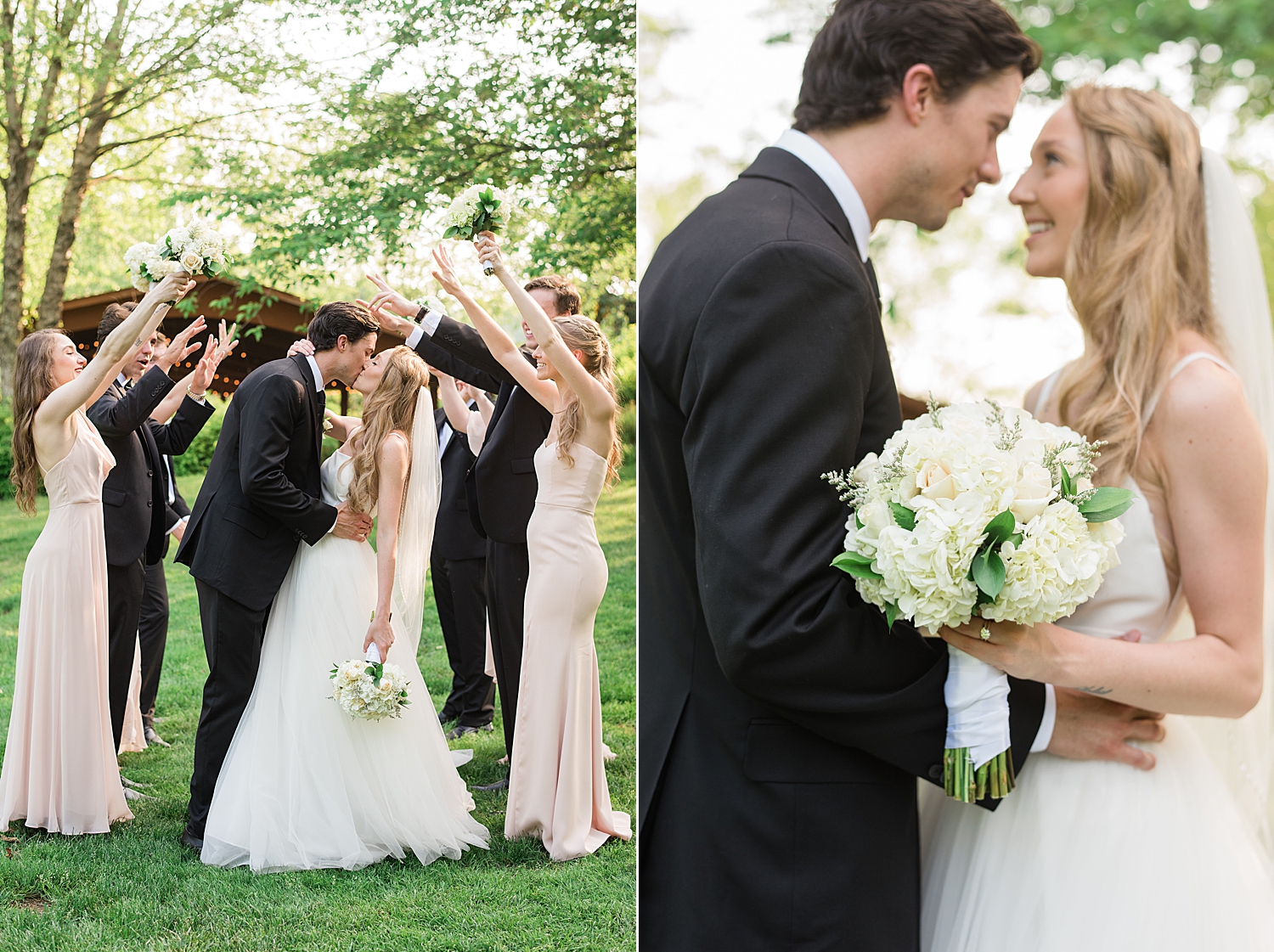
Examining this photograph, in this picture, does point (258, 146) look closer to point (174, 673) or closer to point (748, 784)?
point (174, 673)

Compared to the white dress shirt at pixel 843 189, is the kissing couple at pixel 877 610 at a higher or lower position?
lower

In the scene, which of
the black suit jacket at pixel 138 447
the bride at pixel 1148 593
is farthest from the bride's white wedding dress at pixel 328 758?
the bride at pixel 1148 593

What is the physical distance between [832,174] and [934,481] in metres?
0.50

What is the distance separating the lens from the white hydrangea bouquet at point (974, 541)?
1.29 meters

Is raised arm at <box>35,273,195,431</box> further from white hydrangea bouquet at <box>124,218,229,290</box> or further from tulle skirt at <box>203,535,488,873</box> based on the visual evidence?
tulle skirt at <box>203,535,488,873</box>

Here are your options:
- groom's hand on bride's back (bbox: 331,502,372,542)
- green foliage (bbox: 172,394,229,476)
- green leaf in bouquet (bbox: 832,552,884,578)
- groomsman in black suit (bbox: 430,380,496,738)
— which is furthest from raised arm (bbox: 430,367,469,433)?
green leaf in bouquet (bbox: 832,552,884,578)

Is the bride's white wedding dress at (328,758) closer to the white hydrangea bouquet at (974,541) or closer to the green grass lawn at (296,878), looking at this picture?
the green grass lawn at (296,878)

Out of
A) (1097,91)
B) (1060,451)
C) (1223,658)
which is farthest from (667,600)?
(1097,91)

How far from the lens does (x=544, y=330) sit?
2.64m

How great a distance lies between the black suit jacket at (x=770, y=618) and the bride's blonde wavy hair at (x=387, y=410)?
50.2 inches

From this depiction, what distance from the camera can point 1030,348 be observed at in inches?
115

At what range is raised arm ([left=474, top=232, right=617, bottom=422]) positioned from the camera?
263 cm

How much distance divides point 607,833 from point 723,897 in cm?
141

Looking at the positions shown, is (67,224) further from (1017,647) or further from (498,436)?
(1017,647)
